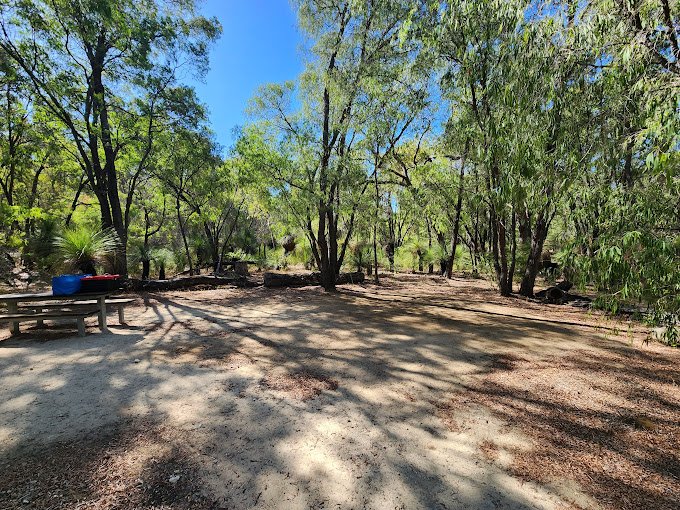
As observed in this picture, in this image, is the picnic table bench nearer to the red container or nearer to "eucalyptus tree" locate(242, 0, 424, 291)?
the red container

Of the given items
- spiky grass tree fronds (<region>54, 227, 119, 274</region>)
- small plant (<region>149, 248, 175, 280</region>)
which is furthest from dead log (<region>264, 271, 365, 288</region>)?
small plant (<region>149, 248, 175, 280</region>)

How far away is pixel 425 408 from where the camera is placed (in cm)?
266

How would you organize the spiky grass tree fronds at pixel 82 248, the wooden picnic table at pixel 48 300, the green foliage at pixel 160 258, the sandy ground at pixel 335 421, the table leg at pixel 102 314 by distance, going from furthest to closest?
the green foliage at pixel 160 258 < the spiky grass tree fronds at pixel 82 248 < the table leg at pixel 102 314 < the wooden picnic table at pixel 48 300 < the sandy ground at pixel 335 421

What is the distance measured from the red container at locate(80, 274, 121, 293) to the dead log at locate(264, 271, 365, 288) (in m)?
6.08

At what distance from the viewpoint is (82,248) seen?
7.17 metres

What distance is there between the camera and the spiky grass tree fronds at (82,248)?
7117 millimetres

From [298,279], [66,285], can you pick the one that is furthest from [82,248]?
[298,279]

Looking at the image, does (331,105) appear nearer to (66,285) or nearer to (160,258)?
(66,285)

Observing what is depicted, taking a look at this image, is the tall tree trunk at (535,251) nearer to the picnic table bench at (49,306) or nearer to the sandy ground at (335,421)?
the sandy ground at (335,421)

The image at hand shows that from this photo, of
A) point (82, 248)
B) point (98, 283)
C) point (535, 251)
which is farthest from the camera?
point (535, 251)

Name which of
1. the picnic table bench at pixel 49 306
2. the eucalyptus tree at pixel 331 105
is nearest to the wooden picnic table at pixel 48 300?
the picnic table bench at pixel 49 306

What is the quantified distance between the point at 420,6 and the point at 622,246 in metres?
6.61

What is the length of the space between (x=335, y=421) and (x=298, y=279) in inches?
361

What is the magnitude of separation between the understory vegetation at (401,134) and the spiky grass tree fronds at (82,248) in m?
0.03
